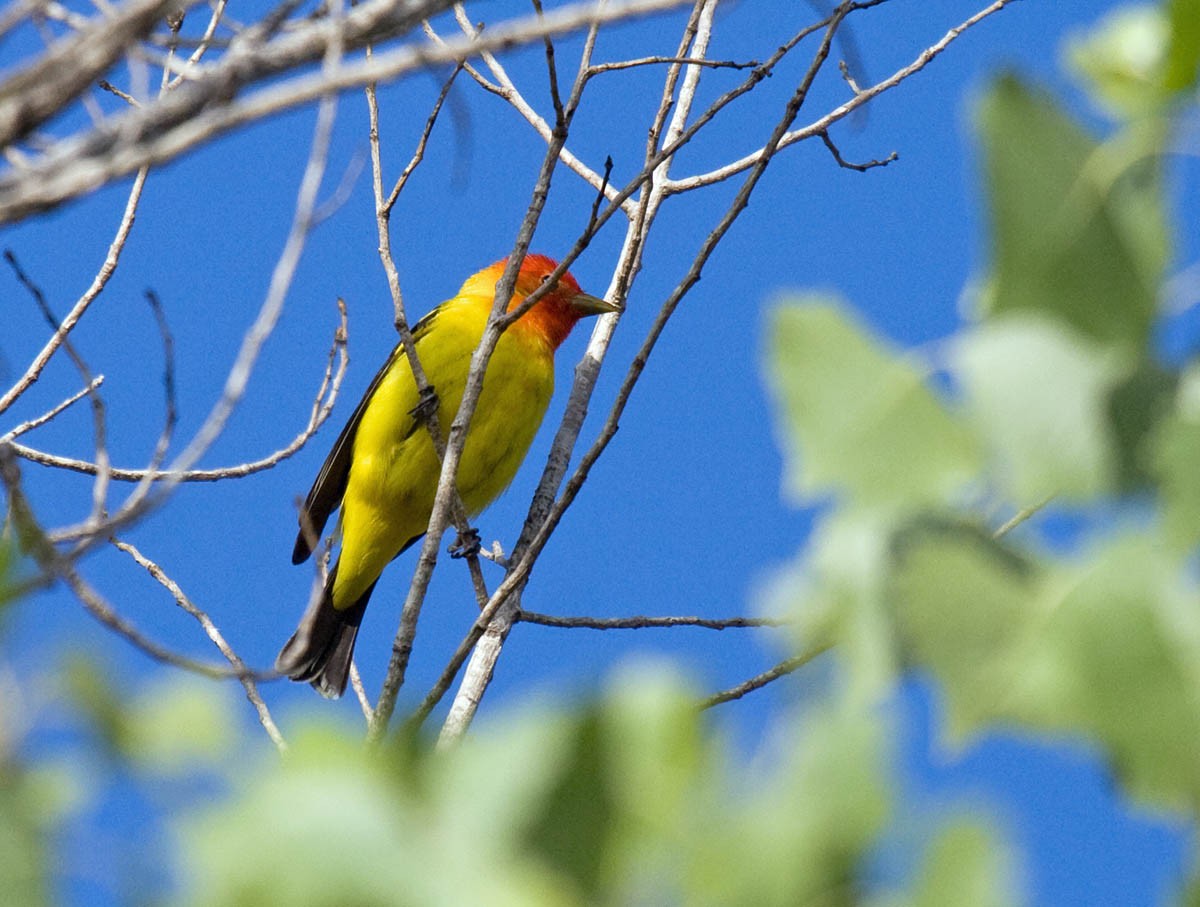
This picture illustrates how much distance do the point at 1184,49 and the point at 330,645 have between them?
17.9 feet

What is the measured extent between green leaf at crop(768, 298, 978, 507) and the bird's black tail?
197 inches

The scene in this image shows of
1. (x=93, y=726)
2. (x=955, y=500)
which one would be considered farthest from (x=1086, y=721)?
(x=93, y=726)

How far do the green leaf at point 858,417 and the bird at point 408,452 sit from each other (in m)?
4.68

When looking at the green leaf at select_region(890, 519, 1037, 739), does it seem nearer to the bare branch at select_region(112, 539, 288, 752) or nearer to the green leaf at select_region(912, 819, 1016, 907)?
the green leaf at select_region(912, 819, 1016, 907)

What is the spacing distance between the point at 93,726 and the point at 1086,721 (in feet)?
1.88

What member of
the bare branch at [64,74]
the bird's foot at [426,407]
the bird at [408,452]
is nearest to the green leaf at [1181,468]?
the bare branch at [64,74]

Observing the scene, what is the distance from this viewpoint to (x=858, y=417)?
917mm

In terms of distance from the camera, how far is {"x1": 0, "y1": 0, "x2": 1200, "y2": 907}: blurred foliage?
2.23 feet

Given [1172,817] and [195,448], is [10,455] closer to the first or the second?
[195,448]

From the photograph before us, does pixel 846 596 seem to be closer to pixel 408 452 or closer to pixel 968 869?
pixel 968 869

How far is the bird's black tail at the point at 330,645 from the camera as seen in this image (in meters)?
5.86

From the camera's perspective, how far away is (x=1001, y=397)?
2.82 ft

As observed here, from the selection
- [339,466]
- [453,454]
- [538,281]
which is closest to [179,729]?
[453,454]

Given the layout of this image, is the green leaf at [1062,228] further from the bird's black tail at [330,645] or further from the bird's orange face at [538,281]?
the bird's orange face at [538,281]
